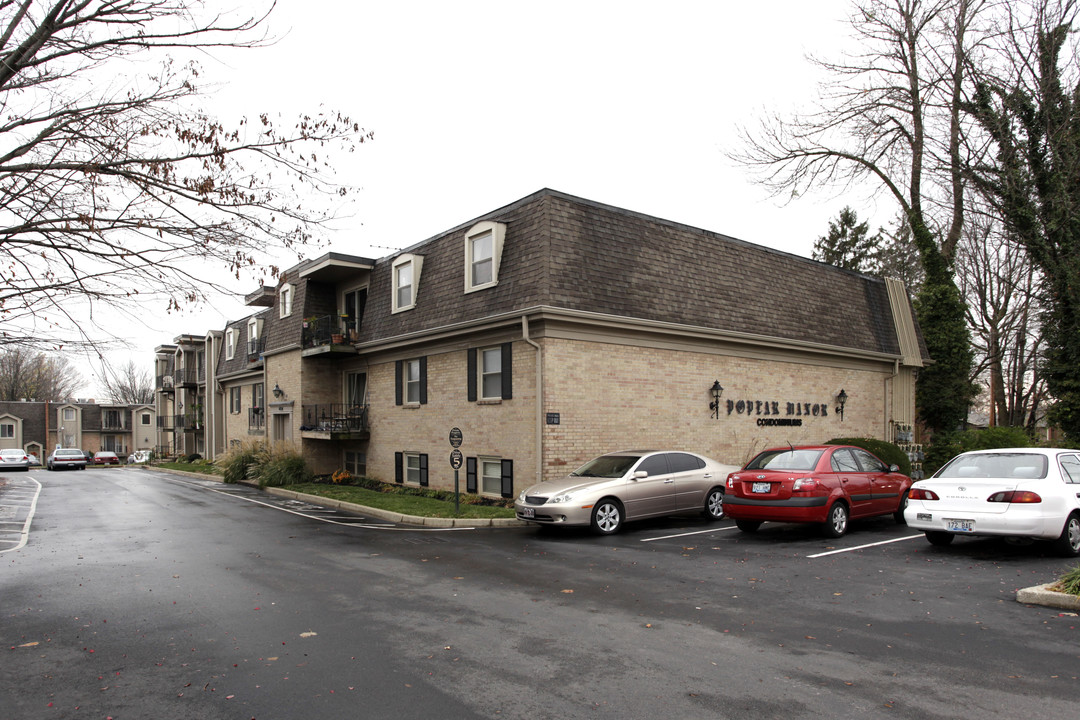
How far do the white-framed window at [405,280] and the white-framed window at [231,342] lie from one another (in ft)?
57.7

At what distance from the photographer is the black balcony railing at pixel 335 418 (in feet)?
75.7

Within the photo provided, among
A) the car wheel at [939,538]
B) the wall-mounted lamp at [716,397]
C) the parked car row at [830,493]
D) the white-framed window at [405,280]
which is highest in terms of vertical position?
the white-framed window at [405,280]

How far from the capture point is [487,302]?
57.1ft

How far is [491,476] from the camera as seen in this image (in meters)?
17.5

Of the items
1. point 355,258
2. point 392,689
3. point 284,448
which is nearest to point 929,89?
point 355,258

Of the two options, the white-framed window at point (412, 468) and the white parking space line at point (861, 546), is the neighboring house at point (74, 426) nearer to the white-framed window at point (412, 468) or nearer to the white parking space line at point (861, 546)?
the white-framed window at point (412, 468)

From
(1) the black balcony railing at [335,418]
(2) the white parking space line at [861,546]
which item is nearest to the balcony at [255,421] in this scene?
(1) the black balcony railing at [335,418]

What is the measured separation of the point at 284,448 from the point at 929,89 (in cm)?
2625

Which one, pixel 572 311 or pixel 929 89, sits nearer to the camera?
pixel 572 311

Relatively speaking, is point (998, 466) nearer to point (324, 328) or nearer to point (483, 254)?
point (483, 254)

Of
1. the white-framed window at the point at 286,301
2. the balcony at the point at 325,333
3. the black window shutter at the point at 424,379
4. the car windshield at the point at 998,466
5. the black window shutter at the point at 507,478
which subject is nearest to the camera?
the car windshield at the point at 998,466

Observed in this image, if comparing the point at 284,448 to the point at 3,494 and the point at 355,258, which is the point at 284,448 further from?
the point at 3,494

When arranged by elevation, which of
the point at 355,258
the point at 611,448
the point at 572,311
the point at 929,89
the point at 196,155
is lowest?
the point at 611,448

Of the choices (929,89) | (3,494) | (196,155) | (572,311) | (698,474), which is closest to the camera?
(196,155)
